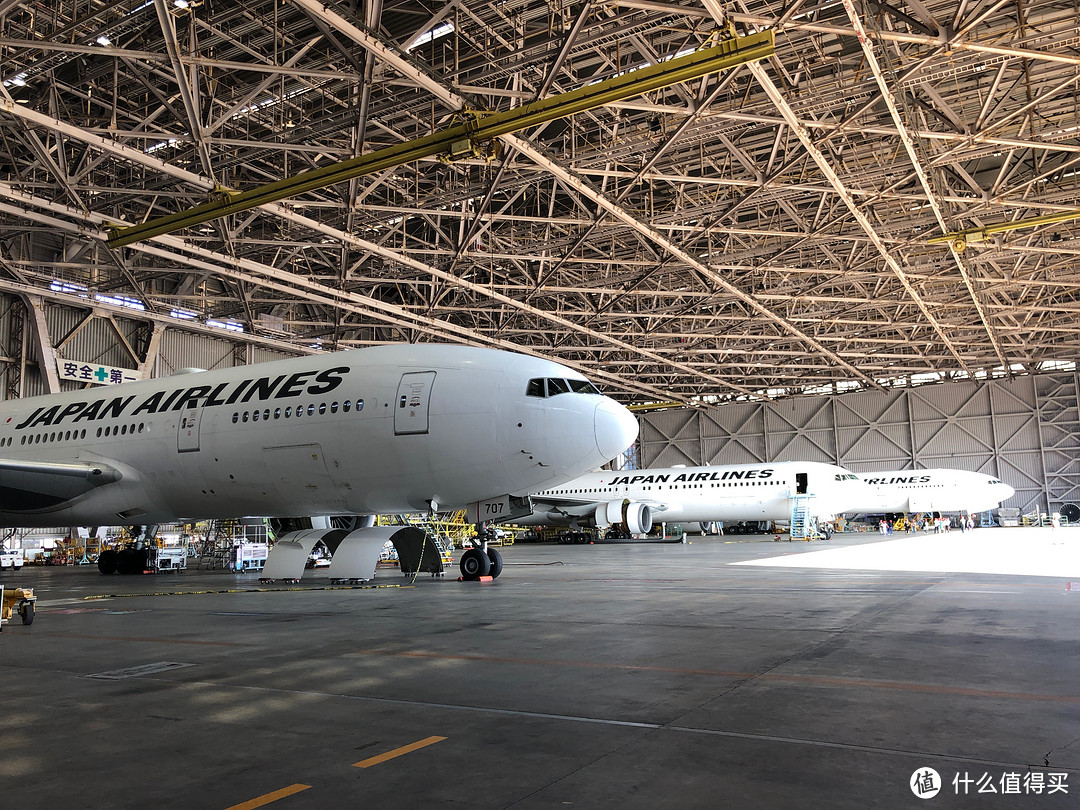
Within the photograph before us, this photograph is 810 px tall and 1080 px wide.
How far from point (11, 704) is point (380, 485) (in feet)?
27.0

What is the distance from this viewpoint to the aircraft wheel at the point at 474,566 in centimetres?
1503

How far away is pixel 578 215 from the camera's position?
29438 mm

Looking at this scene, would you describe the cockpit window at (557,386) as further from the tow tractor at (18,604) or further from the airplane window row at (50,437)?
the airplane window row at (50,437)

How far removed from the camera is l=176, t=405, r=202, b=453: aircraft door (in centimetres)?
1479

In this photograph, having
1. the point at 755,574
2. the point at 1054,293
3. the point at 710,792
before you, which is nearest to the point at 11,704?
the point at 710,792

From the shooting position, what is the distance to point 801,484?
36.8 m

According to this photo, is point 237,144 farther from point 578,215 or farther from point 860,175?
point 860,175

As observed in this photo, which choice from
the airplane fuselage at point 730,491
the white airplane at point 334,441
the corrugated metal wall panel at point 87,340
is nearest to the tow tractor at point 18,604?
the white airplane at point 334,441

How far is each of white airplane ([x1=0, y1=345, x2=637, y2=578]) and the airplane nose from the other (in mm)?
24

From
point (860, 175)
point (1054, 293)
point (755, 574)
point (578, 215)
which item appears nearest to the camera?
point (755, 574)

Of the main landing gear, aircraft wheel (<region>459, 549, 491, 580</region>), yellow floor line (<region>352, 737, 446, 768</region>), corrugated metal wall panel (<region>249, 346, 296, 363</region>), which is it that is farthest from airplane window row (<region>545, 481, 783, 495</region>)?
yellow floor line (<region>352, 737, 446, 768</region>)

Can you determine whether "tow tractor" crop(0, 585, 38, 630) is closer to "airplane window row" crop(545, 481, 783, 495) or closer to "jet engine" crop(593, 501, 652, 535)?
"jet engine" crop(593, 501, 652, 535)

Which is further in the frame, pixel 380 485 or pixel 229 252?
pixel 229 252

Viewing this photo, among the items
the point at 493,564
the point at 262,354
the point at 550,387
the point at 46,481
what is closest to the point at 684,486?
the point at 262,354
